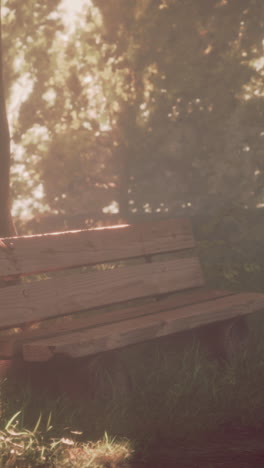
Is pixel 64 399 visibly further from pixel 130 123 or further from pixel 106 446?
pixel 130 123

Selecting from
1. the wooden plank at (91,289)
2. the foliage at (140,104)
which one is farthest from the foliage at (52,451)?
the foliage at (140,104)

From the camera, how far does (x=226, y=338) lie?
445cm

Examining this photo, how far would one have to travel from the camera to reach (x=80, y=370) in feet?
11.3

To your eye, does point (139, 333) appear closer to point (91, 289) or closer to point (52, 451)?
point (91, 289)

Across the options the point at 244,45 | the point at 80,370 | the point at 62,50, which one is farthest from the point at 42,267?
the point at 62,50

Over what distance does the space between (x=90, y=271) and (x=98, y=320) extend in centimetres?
44

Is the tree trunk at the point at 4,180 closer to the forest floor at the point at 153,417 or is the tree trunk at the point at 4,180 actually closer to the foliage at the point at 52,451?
the forest floor at the point at 153,417

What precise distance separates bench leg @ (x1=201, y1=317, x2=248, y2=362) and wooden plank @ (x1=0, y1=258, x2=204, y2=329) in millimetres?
519

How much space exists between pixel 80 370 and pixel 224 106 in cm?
1202

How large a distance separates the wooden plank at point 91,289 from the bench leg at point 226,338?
0.52 meters

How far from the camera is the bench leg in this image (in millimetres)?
4430

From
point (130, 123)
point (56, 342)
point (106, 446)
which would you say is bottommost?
point (106, 446)

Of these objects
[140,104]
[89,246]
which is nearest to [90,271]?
[89,246]

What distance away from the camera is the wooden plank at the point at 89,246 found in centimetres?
381
